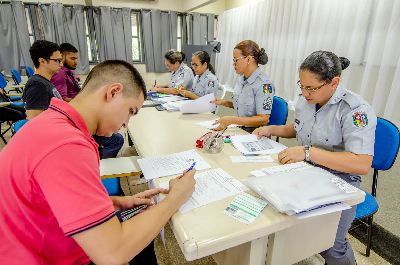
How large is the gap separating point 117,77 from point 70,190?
38 centimetres

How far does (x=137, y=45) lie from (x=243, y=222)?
578 cm

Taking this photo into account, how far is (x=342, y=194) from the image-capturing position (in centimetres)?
79

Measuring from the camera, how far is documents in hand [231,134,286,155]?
126 cm

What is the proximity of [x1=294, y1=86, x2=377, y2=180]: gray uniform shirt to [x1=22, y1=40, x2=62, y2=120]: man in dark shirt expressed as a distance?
1904mm

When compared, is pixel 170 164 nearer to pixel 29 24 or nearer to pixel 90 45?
pixel 90 45

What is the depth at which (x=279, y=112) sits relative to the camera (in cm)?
196

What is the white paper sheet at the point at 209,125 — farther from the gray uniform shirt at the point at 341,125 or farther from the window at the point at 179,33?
the window at the point at 179,33

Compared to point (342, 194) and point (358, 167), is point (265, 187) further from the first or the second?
point (358, 167)

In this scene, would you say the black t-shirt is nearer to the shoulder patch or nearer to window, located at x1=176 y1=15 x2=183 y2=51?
the shoulder patch

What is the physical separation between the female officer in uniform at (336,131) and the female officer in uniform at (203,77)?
5.34ft

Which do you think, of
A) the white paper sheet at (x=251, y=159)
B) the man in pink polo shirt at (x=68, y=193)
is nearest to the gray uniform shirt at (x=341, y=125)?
the white paper sheet at (x=251, y=159)

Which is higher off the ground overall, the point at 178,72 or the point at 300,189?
the point at 178,72

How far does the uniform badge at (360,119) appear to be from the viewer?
43.2 inches

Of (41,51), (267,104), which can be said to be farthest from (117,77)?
(41,51)
